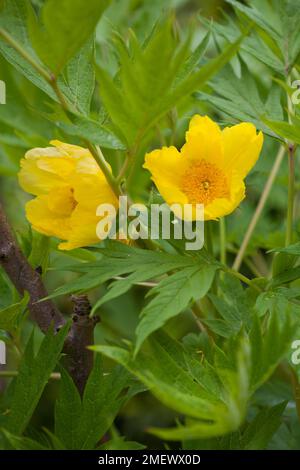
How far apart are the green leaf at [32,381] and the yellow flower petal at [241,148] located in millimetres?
194

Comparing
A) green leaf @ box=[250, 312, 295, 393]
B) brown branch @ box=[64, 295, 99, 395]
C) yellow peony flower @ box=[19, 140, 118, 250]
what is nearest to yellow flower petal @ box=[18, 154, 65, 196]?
yellow peony flower @ box=[19, 140, 118, 250]

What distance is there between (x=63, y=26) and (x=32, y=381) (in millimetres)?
284

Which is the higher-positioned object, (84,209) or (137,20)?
(137,20)

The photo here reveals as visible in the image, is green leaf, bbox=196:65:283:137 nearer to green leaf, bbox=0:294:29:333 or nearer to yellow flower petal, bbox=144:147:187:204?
yellow flower petal, bbox=144:147:187:204

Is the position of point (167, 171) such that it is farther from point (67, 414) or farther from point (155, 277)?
point (67, 414)

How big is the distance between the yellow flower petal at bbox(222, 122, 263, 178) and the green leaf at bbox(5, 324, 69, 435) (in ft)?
0.64

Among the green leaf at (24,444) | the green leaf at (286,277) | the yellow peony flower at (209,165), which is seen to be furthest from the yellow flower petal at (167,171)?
the green leaf at (24,444)

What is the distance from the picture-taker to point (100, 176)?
1.93 ft

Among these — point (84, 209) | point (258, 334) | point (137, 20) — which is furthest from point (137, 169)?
point (258, 334)

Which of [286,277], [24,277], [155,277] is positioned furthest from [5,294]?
[286,277]

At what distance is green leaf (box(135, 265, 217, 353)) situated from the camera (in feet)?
1.66
